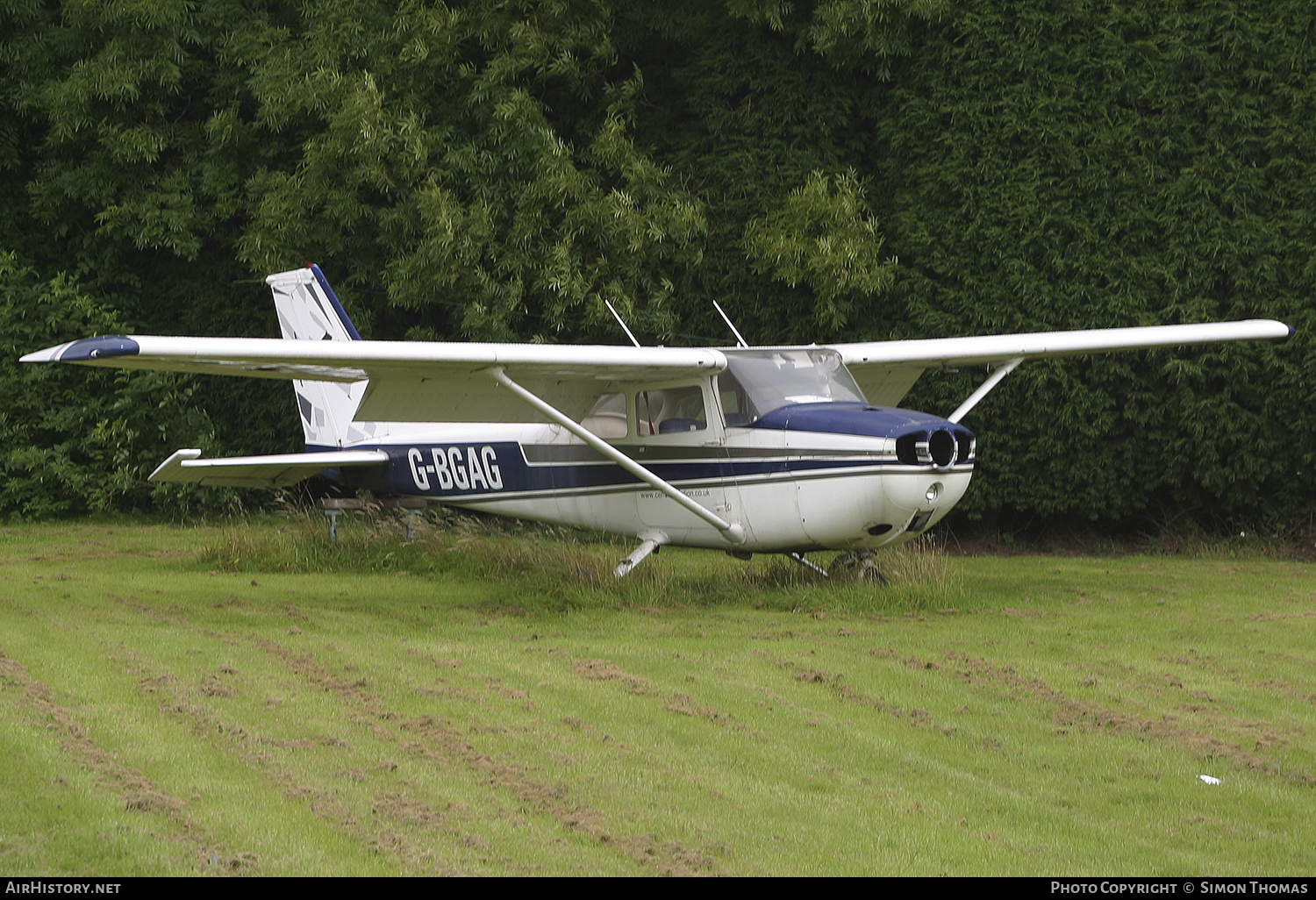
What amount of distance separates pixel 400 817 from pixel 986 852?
2155mm

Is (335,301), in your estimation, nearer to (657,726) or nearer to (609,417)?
(609,417)

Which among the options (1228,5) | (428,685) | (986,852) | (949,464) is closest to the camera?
(986,852)

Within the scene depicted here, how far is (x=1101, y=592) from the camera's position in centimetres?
1165

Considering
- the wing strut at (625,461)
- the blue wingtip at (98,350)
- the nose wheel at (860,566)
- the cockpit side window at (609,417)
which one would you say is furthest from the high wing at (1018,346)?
the blue wingtip at (98,350)

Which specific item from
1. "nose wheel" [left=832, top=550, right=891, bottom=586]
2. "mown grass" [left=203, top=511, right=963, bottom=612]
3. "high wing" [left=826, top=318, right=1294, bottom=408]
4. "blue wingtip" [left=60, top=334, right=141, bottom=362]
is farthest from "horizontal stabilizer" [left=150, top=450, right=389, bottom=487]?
"high wing" [left=826, top=318, right=1294, bottom=408]

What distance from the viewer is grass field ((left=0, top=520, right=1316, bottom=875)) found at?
187 inches

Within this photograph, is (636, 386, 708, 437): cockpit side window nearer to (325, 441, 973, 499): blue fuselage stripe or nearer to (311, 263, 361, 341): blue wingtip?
(325, 441, 973, 499): blue fuselage stripe

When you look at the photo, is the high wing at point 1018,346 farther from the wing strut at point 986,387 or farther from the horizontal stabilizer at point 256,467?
the horizontal stabilizer at point 256,467

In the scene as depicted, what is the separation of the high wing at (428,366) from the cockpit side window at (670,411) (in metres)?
0.17

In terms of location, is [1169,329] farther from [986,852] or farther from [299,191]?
[299,191]

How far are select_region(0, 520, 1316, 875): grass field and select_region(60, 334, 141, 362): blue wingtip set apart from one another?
1831mm

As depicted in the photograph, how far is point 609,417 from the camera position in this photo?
12.1 m

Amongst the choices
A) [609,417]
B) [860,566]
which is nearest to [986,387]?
[860,566]

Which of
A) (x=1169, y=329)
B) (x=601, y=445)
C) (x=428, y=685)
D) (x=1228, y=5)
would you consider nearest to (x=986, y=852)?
(x=428, y=685)
